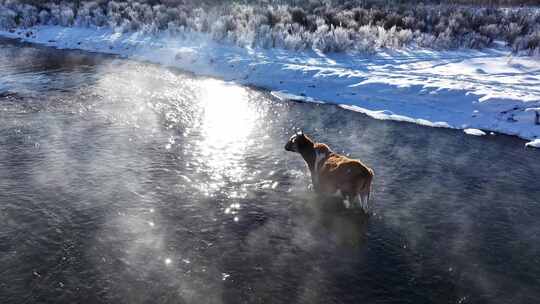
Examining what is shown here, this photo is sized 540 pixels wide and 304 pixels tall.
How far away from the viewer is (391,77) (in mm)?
15953

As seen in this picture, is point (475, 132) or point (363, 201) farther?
point (475, 132)

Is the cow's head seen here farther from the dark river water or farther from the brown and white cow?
the dark river water

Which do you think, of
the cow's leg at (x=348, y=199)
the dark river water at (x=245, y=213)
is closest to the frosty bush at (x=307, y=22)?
the dark river water at (x=245, y=213)

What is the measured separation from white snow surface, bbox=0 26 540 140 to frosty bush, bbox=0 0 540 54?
102 cm

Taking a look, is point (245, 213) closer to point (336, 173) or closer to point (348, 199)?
point (336, 173)

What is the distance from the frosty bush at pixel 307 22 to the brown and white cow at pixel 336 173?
38.4ft

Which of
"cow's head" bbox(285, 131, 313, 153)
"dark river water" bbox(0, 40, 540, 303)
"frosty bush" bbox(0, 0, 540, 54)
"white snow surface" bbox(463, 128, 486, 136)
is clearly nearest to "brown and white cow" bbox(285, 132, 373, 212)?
"cow's head" bbox(285, 131, 313, 153)

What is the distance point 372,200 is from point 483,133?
18.8 feet

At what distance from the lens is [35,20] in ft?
97.5

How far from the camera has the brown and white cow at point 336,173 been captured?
7.61 meters

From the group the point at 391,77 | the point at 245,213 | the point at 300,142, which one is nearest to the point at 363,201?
the point at 300,142

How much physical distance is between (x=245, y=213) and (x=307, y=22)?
19.1 meters

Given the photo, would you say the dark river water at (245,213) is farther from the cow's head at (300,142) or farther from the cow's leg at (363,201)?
the cow's head at (300,142)

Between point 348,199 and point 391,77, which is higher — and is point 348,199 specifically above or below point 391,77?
below
